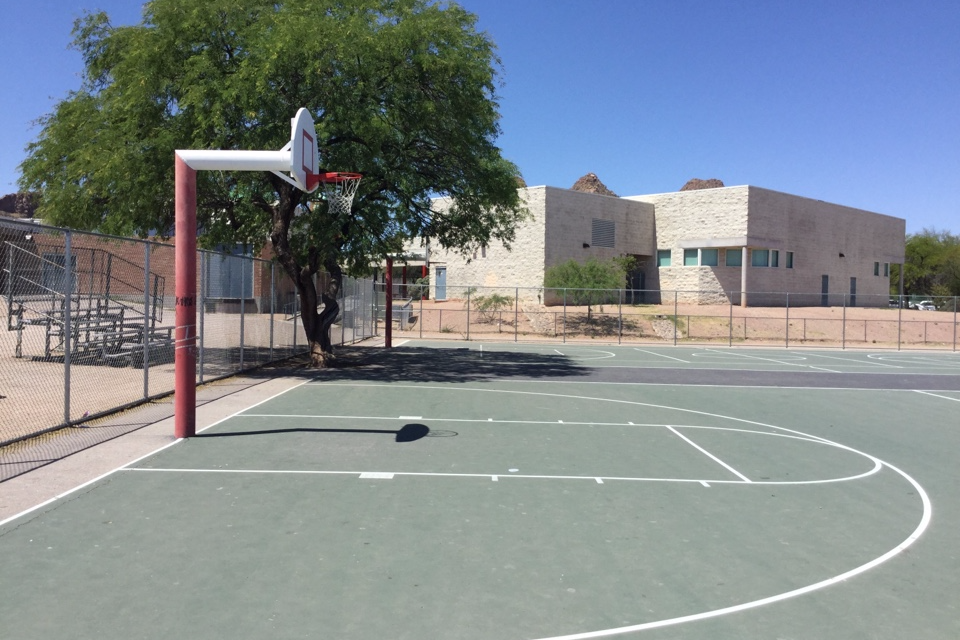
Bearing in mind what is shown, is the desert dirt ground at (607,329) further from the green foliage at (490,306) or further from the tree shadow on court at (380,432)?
the tree shadow on court at (380,432)

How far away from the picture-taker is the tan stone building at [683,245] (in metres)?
51.9

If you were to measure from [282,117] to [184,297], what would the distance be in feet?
26.2

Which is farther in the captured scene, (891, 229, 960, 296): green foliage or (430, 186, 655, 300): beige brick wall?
(891, 229, 960, 296): green foliage

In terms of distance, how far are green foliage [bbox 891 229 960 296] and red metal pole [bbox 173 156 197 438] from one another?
285 ft

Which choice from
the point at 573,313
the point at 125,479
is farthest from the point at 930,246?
the point at 125,479

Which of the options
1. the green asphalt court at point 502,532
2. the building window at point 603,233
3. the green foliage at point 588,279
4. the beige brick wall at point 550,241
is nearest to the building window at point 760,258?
the beige brick wall at point 550,241

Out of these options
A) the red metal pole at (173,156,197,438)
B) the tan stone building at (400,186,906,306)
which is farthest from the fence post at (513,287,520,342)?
the red metal pole at (173,156,197,438)

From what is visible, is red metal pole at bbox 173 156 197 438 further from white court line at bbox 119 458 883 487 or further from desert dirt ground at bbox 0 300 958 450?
desert dirt ground at bbox 0 300 958 450

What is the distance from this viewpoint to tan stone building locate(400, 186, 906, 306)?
51906 millimetres

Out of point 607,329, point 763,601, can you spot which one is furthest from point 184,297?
point 607,329

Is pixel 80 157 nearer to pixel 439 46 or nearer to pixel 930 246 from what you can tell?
pixel 439 46

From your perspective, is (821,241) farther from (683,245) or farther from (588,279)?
(588,279)

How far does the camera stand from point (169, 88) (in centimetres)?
1831

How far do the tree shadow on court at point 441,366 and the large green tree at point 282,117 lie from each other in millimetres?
1780
